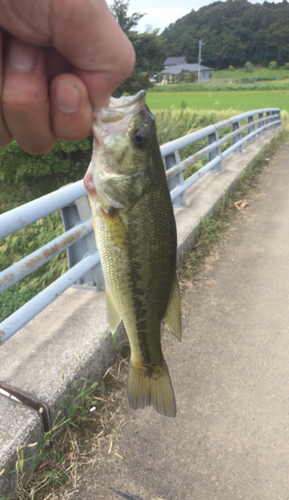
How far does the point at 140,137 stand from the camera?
132 cm

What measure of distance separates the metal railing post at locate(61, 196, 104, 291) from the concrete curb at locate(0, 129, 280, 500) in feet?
0.33

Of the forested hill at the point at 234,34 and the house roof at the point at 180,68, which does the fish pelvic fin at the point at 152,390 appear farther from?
the house roof at the point at 180,68

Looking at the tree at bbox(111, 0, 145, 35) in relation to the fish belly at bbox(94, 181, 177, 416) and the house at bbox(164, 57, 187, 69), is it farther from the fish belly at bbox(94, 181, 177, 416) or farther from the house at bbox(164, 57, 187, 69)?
the house at bbox(164, 57, 187, 69)

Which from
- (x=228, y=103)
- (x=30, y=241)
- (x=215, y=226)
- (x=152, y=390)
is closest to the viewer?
(x=152, y=390)

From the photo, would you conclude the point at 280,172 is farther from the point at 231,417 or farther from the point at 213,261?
the point at 231,417

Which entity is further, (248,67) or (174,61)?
(174,61)

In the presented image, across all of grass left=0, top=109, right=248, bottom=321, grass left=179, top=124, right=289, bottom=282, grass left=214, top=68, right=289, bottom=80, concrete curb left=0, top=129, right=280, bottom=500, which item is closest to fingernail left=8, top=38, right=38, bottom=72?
concrete curb left=0, top=129, right=280, bottom=500

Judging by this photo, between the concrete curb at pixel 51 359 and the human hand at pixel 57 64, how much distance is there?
1627 mm

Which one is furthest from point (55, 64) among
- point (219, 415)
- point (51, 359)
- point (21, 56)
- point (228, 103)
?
point (228, 103)

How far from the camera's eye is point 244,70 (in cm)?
10744

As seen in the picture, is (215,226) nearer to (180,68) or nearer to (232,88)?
(232,88)

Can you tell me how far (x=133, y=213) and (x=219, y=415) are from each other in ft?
6.22

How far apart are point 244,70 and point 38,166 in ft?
379

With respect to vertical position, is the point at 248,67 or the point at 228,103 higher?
the point at 248,67
